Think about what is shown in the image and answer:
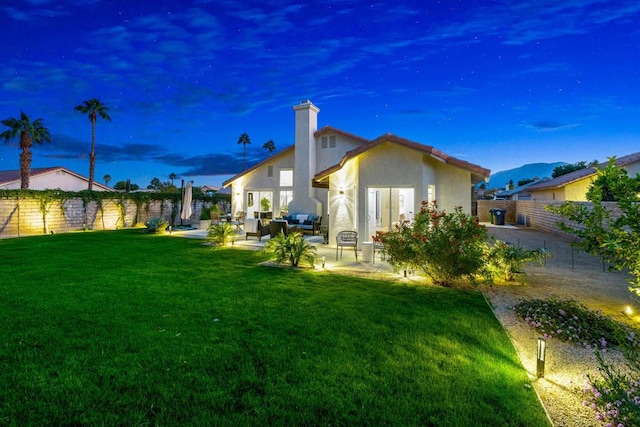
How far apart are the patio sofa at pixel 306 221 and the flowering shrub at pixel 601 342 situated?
1222 cm

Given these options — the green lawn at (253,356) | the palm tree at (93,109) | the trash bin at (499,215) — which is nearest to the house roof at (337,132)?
the trash bin at (499,215)

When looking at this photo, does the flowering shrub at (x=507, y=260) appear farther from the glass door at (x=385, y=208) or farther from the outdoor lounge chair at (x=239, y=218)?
the outdoor lounge chair at (x=239, y=218)

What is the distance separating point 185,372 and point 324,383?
1.62m

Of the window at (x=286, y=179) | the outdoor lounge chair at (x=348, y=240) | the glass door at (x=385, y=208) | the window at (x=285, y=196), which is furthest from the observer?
the window at (x=285, y=196)

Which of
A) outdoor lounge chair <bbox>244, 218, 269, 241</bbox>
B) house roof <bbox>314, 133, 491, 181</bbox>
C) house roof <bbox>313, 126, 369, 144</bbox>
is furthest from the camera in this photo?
house roof <bbox>313, 126, 369, 144</bbox>

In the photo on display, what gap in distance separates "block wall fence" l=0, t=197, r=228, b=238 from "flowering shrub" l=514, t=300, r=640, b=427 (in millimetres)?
24626

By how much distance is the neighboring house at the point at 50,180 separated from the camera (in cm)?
3152

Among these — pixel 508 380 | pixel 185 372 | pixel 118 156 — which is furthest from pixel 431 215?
pixel 118 156

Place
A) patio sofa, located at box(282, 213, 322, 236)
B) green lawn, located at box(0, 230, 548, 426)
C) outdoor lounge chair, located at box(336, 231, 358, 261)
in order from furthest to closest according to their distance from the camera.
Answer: patio sofa, located at box(282, 213, 322, 236), outdoor lounge chair, located at box(336, 231, 358, 261), green lawn, located at box(0, 230, 548, 426)

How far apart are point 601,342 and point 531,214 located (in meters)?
21.1

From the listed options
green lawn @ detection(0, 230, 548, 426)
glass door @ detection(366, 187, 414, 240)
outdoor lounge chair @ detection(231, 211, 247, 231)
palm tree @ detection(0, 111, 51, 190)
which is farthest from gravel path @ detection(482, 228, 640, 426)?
palm tree @ detection(0, 111, 51, 190)

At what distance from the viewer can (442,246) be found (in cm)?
711

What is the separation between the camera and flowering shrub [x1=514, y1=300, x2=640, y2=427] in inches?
104

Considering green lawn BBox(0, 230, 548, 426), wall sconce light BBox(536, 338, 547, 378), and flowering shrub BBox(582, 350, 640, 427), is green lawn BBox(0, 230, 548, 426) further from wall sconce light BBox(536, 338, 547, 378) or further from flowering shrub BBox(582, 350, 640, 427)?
flowering shrub BBox(582, 350, 640, 427)
